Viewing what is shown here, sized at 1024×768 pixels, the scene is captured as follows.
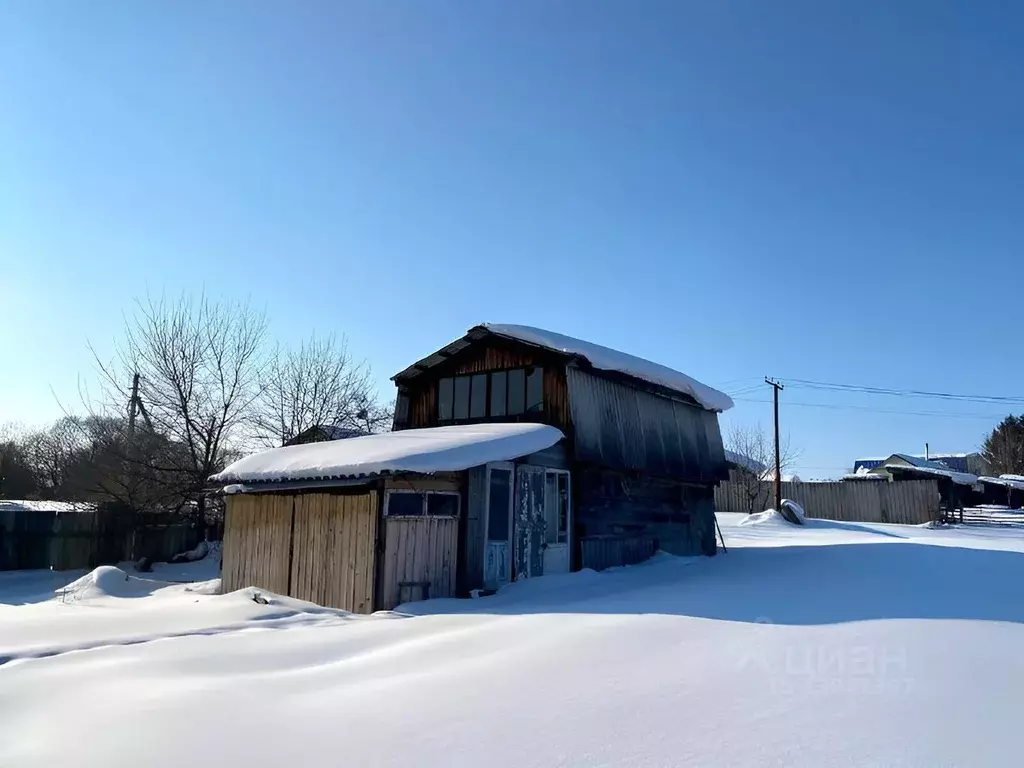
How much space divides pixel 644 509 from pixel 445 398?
18.1ft

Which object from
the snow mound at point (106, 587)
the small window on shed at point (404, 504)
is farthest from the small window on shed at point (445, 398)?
the snow mound at point (106, 587)

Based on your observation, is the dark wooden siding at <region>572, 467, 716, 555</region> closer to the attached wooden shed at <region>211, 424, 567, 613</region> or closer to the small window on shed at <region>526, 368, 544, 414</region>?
the small window on shed at <region>526, 368, 544, 414</region>

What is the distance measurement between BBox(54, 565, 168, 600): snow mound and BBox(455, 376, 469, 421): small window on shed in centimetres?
753

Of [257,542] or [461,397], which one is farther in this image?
A: [461,397]

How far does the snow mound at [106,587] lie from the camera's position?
14.9m

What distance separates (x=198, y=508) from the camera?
78.3 ft

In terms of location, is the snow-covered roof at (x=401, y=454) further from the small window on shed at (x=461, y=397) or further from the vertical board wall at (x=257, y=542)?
the small window on shed at (x=461, y=397)

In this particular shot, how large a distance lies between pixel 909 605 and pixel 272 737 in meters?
8.23

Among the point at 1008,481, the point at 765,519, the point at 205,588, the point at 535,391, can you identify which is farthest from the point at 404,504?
the point at 1008,481

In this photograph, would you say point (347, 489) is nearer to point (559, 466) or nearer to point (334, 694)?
point (559, 466)

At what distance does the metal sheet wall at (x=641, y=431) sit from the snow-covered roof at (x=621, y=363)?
374 mm

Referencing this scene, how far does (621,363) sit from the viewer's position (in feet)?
57.3

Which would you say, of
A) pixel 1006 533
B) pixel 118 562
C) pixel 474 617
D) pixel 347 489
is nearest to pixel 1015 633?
pixel 474 617

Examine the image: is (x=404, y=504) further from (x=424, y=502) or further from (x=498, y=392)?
(x=498, y=392)
